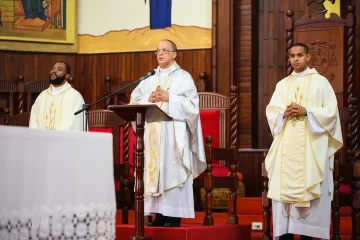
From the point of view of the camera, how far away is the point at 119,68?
1048cm

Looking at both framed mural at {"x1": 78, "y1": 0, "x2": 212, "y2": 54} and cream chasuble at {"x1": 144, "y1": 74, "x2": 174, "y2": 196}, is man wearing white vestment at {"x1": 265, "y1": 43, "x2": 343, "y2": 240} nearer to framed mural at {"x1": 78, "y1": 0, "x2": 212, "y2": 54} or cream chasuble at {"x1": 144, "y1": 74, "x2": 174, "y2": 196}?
cream chasuble at {"x1": 144, "y1": 74, "x2": 174, "y2": 196}

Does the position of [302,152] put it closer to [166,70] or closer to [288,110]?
[288,110]

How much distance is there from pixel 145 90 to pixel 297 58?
4.98 feet

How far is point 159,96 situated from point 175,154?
0.57 m

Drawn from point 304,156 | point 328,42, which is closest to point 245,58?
point 328,42

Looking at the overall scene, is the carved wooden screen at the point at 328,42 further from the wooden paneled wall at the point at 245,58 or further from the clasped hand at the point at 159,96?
the clasped hand at the point at 159,96

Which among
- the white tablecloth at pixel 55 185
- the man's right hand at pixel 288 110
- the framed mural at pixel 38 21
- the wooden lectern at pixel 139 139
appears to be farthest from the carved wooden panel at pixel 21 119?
the white tablecloth at pixel 55 185

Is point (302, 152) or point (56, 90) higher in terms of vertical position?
point (56, 90)

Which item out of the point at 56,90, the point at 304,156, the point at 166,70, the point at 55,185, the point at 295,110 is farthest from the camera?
the point at 56,90

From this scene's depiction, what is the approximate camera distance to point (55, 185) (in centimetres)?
298

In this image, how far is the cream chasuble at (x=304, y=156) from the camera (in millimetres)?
6859

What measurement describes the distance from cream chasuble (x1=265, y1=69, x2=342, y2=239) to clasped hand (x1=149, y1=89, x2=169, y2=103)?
0.95 meters

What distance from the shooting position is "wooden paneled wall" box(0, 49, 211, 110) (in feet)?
33.2

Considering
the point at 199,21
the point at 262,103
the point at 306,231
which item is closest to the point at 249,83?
the point at 262,103
